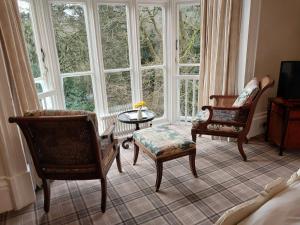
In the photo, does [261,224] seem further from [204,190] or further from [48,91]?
[48,91]

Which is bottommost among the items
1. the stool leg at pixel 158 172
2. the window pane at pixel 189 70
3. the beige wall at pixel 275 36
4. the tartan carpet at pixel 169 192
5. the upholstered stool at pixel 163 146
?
the tartan carpet at pixel 169 192

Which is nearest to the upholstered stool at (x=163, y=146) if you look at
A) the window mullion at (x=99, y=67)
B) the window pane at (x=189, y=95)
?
the window mullion at (x=99, y=67)

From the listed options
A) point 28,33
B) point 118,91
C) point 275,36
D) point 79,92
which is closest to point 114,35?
point 118,91

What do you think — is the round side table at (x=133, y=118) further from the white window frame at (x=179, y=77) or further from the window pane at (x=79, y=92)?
the white window frame at (x=179, y=77)

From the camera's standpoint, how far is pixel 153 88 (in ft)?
12.5

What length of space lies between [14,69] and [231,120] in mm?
2363

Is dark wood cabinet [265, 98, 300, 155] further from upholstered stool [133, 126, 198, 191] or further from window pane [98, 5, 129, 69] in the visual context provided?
window pane [98, 5, 129, 69]

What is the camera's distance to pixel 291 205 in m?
0.87

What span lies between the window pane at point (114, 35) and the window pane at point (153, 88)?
0.48 meters

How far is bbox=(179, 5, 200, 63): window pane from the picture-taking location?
136 inches

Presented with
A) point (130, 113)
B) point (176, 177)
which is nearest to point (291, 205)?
point (176, 177)

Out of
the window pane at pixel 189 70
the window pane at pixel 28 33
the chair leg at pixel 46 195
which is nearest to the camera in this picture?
the chair leg at pixel 46 195

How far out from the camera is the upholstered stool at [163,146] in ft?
6.95

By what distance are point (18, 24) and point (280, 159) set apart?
3.22 meters
